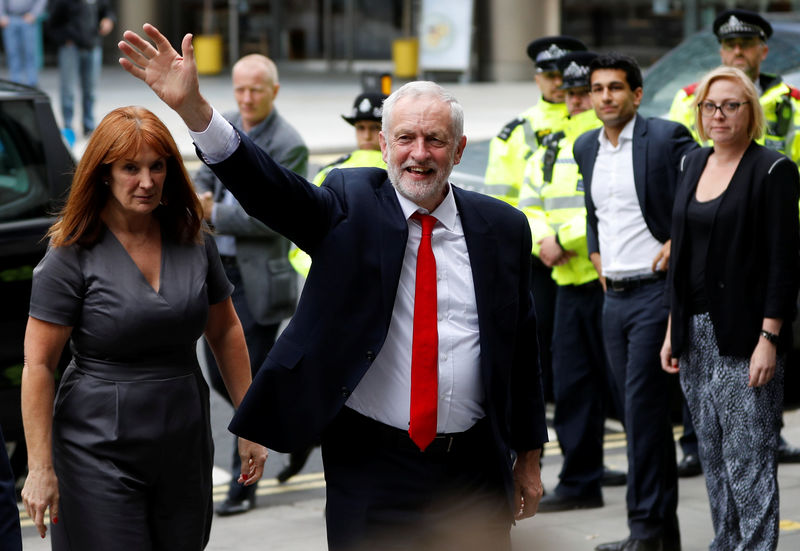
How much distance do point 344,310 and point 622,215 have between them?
7.97ft

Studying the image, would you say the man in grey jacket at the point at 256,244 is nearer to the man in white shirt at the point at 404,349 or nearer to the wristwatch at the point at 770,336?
the wristwatch at the point at 770,336

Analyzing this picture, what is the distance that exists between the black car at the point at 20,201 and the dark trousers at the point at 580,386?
2.42 meters

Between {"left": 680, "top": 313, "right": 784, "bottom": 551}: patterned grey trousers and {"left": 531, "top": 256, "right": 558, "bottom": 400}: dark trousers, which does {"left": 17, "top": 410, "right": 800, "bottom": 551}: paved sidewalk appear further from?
{"left": 531, "top": 256, "right": 558, "bottom": 400}: dark trousers

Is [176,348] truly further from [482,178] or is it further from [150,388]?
[482,178]

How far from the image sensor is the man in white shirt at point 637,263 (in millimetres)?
5680

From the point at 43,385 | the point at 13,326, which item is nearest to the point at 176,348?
the point at 43,385

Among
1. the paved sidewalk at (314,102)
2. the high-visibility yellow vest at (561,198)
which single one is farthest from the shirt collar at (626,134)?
the paved sidewalk at (314,102)

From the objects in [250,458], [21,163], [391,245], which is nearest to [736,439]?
[250,458]

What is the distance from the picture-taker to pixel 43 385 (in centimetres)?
414

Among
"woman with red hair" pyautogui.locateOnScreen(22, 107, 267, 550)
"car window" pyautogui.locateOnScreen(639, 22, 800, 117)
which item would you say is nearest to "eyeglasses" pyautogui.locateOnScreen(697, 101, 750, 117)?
"woman with red hair" pyautogui.locateOnScreen(22, 107, 267, 550)

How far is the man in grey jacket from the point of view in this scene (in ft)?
21.4

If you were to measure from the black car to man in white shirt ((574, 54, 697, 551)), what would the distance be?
2410 mm

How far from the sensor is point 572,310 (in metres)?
6.49

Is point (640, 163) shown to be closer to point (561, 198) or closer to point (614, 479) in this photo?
point (561, 198)
